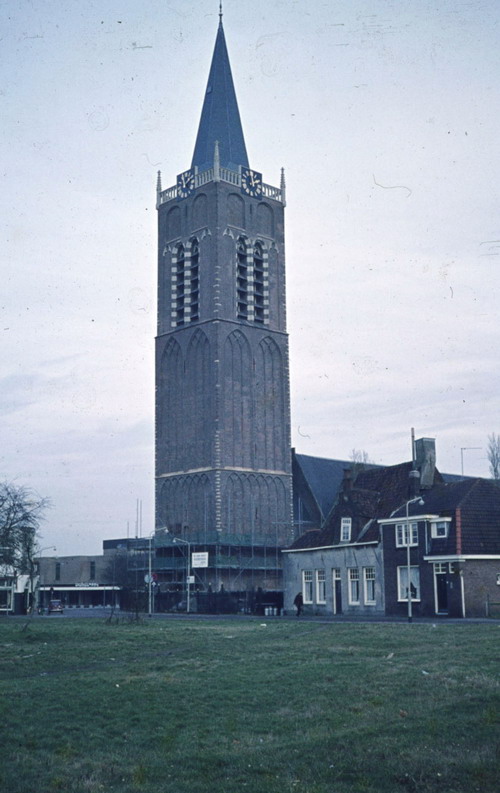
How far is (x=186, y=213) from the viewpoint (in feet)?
335

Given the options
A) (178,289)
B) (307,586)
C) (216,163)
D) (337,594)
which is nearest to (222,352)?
(178,289)

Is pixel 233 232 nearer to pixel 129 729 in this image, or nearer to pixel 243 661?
pixel 243 661

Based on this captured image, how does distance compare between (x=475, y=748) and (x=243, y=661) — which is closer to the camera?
(x=475, y=748)

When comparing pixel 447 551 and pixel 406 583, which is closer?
pixel 447 551

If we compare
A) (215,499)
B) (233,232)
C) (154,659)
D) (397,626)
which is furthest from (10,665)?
(233,232)

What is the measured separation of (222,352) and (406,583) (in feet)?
152

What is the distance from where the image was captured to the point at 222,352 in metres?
94.4

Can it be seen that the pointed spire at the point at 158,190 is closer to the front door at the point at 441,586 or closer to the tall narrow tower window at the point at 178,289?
the tall narrow tower window at the point at 178,289

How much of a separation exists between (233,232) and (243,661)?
7818cm

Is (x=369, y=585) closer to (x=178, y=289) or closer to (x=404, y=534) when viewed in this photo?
(x=404, y=534)

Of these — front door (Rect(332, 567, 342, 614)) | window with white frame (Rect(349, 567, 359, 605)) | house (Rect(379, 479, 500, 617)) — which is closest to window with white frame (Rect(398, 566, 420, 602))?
house (Rect(379, 479, 500, 617))

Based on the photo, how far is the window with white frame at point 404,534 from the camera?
51.4 meters

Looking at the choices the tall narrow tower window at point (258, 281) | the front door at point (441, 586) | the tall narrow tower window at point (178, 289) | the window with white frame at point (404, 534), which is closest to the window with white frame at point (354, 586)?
the window with white frame at point (404, 534)

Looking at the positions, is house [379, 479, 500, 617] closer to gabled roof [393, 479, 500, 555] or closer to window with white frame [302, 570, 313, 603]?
gabled roof [393, 479, 500, 555]
